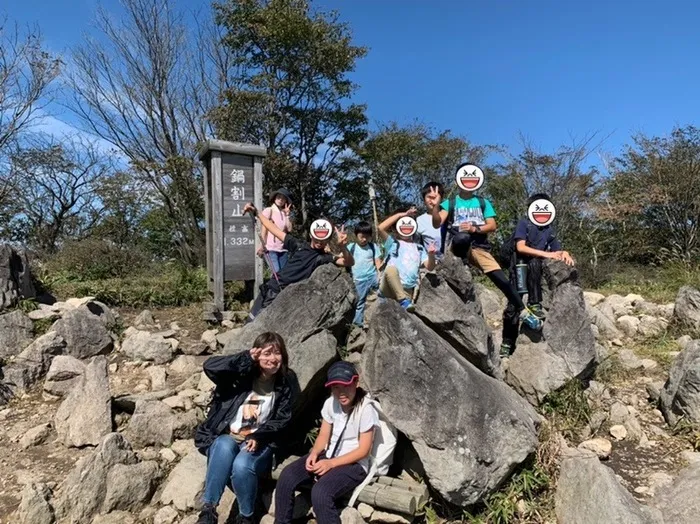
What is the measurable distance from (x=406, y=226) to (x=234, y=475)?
8.36 feet

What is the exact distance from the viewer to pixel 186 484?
360 cm

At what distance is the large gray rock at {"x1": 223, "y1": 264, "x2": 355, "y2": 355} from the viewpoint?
4.18m

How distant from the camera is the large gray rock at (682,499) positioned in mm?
3049

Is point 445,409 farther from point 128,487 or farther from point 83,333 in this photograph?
point 83,333

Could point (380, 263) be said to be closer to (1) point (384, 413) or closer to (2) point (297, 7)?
(1) point (384, 413)

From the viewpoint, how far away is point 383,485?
3346mm

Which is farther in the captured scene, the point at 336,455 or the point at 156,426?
the point at 156,426

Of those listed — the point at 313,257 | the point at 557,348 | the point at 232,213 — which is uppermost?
the point at 232,213

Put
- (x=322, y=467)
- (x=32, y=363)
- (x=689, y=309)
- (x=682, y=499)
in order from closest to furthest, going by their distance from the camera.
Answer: (x=682, y=499) < (x=322, y=467) < (x=32, y=363) < (x=689, y=309)

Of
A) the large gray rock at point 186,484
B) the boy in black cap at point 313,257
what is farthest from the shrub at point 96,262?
the large gray rock at point 186,484

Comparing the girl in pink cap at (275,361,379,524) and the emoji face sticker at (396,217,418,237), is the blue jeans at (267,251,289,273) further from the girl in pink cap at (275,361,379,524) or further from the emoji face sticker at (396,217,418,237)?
the girl in pink cap at (275,361,379,524)

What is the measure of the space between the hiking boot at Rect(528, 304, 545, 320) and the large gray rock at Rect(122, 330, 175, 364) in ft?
13.0

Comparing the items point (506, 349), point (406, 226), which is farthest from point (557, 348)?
point (406, 226)

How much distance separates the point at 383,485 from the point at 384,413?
0.47 metres
